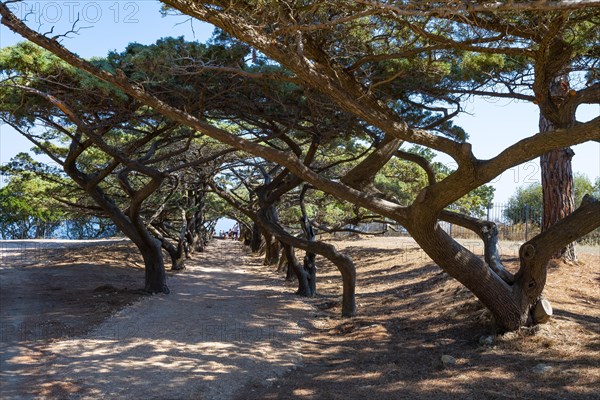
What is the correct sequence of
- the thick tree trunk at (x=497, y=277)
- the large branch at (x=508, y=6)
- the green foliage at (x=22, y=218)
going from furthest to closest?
the green foliage at (x=22, y=218), the thick tree trunk at (x=497, y=277), the large branch at (x=508, y=6)

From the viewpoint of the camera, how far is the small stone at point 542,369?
18.6 feet

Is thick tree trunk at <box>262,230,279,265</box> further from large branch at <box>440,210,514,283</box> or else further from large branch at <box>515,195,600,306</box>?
large branch at <box>515,195,600,306</box>

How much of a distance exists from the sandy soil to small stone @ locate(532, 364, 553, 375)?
10 mm

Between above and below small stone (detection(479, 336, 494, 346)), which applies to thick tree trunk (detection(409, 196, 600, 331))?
above

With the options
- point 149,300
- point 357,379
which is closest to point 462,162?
point 357,379

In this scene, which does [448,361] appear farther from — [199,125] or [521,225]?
[521,225]

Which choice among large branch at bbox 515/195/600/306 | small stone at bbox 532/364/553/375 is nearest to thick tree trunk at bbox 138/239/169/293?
large branch at bbox 515/195/600/306

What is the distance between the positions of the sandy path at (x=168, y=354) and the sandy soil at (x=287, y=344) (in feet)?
0.07

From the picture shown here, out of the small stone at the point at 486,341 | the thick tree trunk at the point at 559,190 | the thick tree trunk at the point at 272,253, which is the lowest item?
the small stone at the point at 486,341

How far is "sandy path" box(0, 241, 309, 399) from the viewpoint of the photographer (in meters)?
5.77

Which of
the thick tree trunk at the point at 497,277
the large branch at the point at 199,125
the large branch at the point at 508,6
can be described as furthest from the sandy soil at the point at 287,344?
the large branch at the point at 508,6

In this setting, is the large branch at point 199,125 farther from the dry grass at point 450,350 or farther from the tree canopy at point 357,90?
the dry grass at point 450,350

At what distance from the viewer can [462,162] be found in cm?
601

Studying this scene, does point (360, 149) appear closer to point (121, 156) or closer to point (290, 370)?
point (121, 156)
